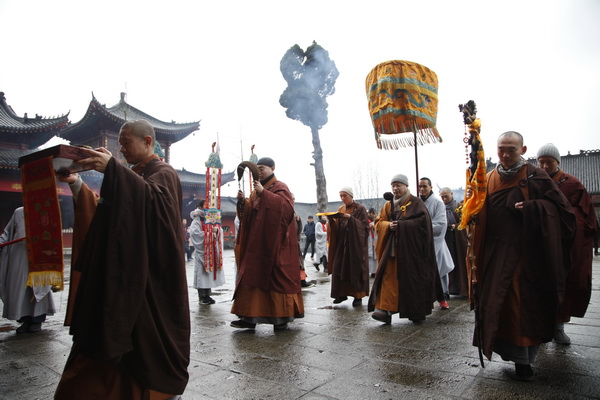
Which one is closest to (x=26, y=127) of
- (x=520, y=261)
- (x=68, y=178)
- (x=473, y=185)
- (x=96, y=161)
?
(x=68, y=178)

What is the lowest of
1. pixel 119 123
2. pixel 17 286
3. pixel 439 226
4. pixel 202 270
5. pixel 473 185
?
pixel 202 270

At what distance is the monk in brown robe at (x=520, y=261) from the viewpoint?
2.67 m

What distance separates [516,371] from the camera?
2.75 m

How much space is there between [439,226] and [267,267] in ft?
8.71

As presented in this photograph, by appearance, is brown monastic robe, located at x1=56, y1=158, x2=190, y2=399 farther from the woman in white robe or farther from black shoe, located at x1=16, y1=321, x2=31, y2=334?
the woman in white robe

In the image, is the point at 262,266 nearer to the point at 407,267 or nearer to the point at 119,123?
the point at 407,267

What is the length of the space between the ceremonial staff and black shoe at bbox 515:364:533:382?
0.87 feet

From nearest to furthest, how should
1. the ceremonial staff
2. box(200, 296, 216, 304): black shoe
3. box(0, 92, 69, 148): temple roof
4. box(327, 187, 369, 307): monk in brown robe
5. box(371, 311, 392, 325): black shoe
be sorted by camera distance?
the ceremonial staff, box(371, 311, 392, 325): black shoe, box(327, 187, 369, 307): monk in brown robe, box(200, 296, 216, 304): black shoe, box(0, 92, 69, 148): temple roof

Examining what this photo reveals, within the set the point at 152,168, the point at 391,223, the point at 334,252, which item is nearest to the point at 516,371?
the point at 391,223

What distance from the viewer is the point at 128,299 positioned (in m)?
1.79

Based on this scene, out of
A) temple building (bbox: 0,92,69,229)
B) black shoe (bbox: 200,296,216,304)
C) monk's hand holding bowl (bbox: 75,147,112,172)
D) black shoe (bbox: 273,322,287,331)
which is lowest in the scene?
black shoe (bbox: 200,296,216,304)

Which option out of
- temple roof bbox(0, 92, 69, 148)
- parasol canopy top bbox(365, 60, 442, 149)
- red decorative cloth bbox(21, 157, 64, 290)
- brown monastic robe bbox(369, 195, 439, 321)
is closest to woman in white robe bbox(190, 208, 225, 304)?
brown monastic robe bbox(369, 195, 439, 321)

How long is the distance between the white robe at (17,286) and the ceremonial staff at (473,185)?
14.9ft

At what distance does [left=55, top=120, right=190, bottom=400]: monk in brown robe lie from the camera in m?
1.77
